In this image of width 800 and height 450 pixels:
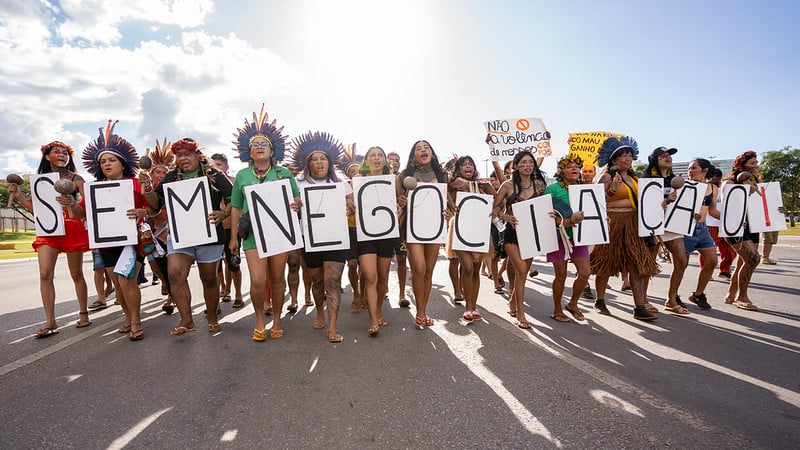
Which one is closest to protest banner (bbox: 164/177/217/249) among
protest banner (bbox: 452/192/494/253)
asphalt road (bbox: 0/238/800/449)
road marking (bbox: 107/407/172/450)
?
asphalt road (bbox: 0/238/800/449)

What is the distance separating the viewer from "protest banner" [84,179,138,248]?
470cm

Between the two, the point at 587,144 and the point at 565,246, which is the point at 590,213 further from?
the point at 587,144

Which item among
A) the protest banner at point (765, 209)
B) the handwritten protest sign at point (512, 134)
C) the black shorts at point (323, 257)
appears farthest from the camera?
the handwritten protest sign at point (512, 134)

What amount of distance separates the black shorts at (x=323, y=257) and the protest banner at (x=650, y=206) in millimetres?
3995

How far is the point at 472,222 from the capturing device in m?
5.35

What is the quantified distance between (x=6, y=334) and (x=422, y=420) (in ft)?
18.4

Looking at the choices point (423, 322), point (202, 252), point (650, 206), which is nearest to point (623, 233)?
point (650, 206)

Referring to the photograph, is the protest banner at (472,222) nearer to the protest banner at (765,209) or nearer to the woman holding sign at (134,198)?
the woman holding sign at (134,198)

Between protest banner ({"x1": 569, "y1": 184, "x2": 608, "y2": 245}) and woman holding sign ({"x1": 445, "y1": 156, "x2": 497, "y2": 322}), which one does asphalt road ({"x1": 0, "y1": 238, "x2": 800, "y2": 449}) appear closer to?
woman holding sign ({"x1": 445, "y1": 156, "x2": 497, "y2": 322})

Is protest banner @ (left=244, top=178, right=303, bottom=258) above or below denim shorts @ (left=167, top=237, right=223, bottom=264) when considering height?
above

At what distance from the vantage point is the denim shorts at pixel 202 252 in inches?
193

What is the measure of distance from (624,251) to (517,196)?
5.53ft

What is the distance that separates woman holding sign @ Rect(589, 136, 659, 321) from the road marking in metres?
5.36

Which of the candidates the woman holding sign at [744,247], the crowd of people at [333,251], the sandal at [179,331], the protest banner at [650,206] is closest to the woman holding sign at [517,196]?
the crowd of people at [333,251]
